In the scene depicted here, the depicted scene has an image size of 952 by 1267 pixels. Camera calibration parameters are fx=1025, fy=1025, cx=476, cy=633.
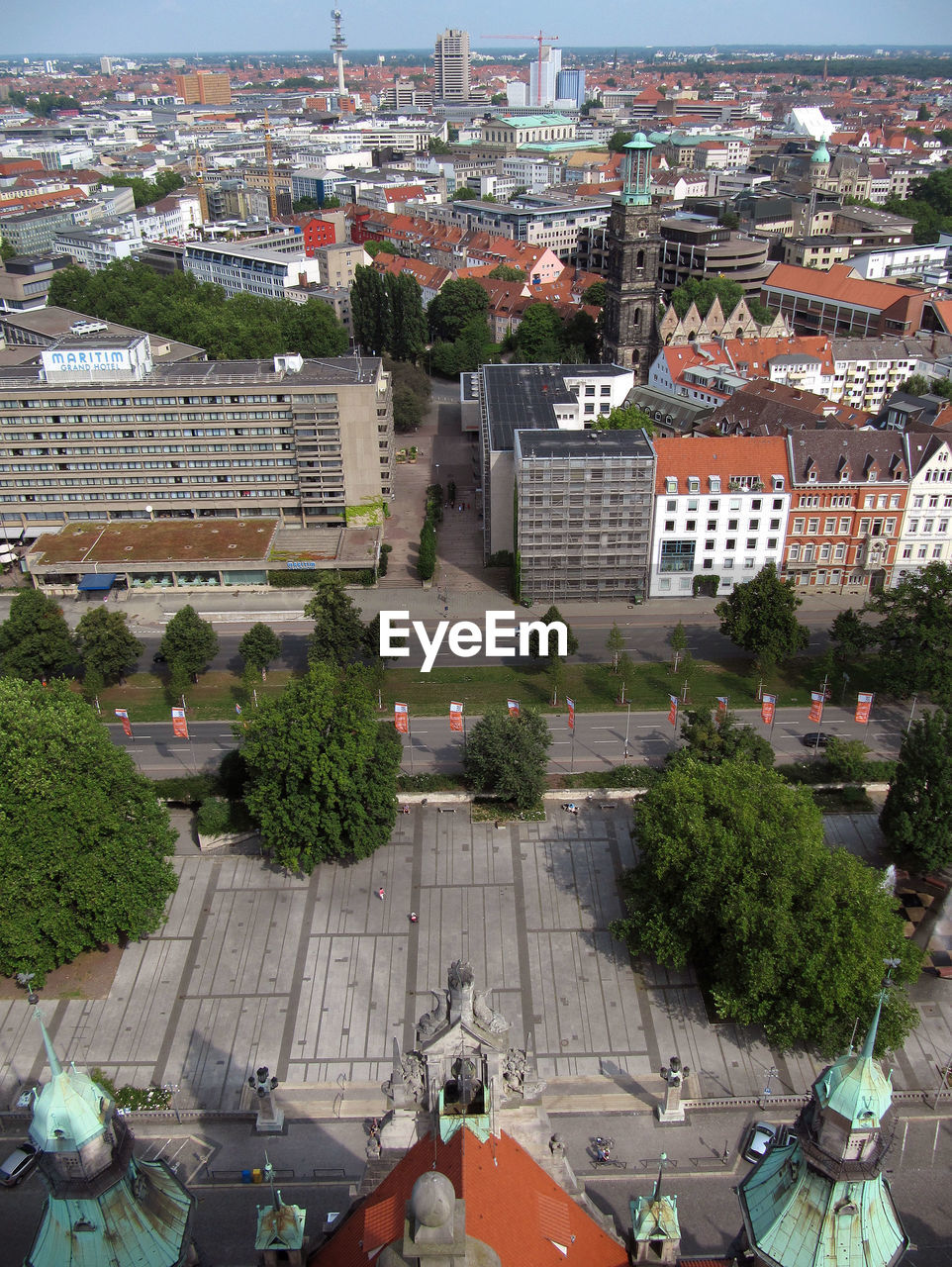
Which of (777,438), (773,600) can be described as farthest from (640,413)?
(773,600)

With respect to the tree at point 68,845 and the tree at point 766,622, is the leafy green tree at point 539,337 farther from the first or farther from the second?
the tree at point 68,845

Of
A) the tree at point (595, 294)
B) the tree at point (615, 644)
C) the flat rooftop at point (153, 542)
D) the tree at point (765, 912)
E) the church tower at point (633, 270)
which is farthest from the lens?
the tree at point (595, 294)

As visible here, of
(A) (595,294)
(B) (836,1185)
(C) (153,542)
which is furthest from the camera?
(A) (595,294)

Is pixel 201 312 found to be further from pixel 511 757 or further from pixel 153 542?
pixel 511 757

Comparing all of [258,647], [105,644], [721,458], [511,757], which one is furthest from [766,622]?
[105,644]

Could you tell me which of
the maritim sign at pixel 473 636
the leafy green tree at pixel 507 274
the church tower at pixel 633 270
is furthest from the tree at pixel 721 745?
the leafy green tree at pixel 507 274

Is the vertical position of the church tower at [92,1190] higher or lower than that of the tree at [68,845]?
higher

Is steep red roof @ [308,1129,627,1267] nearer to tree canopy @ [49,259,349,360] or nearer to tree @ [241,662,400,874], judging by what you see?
tree @ [241,662,400,874]

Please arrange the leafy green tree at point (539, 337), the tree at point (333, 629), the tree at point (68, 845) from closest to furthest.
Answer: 1. the tree at point (68, 845)
2. the tree at point (333, 629)
3. the leafy green tree at point (539, 337)
